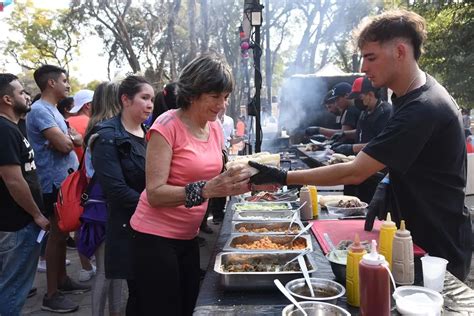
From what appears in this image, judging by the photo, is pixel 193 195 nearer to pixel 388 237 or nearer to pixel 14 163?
pixel 388 237

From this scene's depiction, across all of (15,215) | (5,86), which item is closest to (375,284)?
(15,215)

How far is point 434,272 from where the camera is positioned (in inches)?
64.7

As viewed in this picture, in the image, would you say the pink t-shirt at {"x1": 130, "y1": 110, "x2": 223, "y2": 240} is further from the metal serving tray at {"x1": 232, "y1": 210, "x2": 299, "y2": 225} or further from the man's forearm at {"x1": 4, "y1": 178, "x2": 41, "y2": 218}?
the man's forearm at {"x1": 4, "y1": 178, "x2": 41, "y2": 218}

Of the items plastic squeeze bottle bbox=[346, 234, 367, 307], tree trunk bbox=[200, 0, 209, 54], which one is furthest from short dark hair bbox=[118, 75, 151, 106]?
tree trunk bbox=[200, 0, 209, 54]

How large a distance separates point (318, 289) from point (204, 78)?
3.62 feet

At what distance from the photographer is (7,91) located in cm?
292

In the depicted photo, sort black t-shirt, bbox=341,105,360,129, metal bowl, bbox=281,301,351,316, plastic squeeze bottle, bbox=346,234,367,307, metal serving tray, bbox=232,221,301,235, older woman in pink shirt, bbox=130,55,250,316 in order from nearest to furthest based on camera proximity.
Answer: metal bowl, bbox=281,301,351,316
plastic squeeze bottle, bbox=346,234,367,307
older woman in pink shirt, bbox=130,55,250,316
metal serving tray, bbox=232,221,301,235
black t-shirt, bbox=341,105,360,129

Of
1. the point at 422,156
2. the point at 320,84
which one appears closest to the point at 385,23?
the point at 422,156

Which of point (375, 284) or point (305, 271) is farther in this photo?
point (305, 271)

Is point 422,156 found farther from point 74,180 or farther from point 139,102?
point 74,180

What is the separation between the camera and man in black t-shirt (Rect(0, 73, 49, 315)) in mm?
2816

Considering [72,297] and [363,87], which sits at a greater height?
[363,87]

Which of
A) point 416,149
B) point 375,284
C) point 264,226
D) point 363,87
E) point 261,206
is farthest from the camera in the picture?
point 363,87

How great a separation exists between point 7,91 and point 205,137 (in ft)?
5.35
